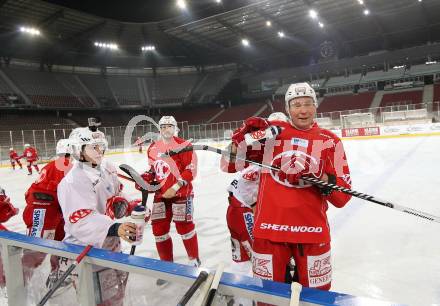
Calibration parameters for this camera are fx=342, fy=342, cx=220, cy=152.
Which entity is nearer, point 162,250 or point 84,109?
point 162,250

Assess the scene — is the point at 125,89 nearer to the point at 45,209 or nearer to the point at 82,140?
the point at 45,209

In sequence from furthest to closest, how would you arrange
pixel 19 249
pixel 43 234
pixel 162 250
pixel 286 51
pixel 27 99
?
1. pixel 286 51
2. pixel 27 99
3. pixel 162 250
4. pixel 43 234
5. pixel 19 249

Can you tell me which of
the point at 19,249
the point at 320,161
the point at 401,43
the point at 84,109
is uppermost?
the point at 401,43

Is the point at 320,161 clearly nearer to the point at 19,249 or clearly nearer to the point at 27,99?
the point at 19,249

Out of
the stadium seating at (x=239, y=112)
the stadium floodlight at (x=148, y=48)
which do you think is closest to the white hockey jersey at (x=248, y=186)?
the stadium seating at (x=239, y=112)

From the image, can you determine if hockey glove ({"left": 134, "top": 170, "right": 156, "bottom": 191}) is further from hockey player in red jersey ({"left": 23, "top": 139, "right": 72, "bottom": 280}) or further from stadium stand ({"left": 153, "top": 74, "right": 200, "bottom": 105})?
stadium stand ({"left": 153, "top": 74, "right": 200, "bottom": 105})

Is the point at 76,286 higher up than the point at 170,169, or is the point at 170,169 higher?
the point at 170,169

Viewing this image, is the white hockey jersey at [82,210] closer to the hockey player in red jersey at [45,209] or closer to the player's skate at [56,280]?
the player's skate at [56,280]

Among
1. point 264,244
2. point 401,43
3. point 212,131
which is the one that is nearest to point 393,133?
point 212,131

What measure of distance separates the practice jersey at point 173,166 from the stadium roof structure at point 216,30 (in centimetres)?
1995

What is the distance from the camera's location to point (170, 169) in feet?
10.9

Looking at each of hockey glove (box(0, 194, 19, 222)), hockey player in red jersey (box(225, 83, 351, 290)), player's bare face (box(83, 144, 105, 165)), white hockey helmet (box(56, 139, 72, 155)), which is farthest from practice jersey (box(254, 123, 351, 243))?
hockey glove (box(0, 194, 19, 222))

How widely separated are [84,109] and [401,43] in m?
26.4

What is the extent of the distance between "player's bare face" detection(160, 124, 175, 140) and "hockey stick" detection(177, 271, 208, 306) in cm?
232
